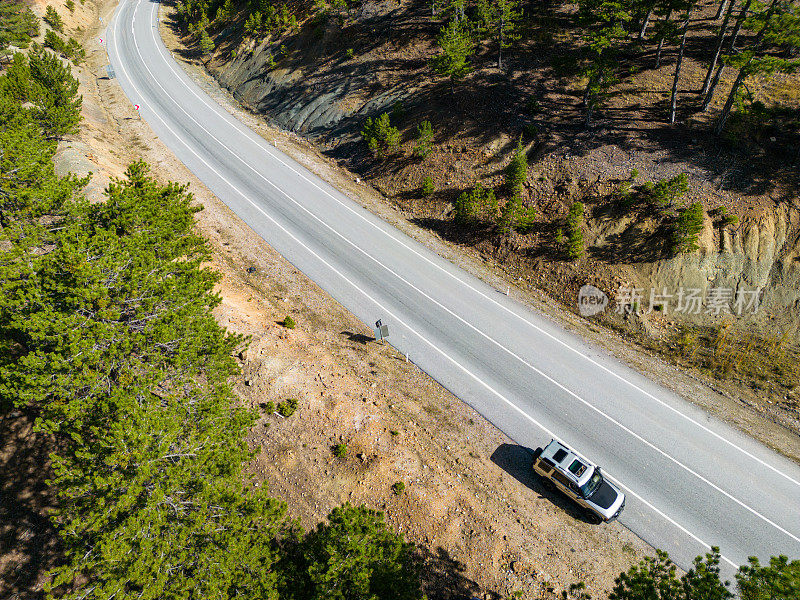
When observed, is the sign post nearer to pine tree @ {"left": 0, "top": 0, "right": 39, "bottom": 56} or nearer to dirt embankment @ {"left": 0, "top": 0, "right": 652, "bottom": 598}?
dirt embankment @ {"left": 0, "top": 0, "right": 652, "bottom": 598}

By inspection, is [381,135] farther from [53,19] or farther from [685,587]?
[53,19]

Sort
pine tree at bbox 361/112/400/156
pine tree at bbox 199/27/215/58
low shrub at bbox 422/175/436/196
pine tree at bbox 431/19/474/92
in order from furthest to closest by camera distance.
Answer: pine tree at bbox 199/27/215/58, pine tree at bbox 361/112/400/156, pine tree at bbox 431/19/474/92, low shrub at bbox 422/175/436/196

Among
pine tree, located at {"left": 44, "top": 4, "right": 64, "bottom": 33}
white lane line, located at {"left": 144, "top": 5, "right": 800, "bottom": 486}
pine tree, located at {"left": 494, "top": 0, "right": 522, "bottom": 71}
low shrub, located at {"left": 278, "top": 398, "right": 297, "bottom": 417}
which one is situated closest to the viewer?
white lane line, located at {"left": 144, "top": 5, "right": 800, "bottom": 486}

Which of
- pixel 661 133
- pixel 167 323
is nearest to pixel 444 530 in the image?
pixel 167 323

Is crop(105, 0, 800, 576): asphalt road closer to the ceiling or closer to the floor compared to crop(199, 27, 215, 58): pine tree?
closer to the floor

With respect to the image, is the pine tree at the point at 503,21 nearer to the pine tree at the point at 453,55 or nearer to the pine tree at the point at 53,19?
the pine tree at the point at 453,55

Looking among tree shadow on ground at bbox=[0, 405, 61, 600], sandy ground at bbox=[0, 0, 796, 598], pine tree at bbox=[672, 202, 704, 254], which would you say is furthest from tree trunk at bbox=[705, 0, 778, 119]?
tree shadow on ground at bbox=[0, 405, 61, 600]

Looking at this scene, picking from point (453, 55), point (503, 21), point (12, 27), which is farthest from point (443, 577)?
point (12, 27)
